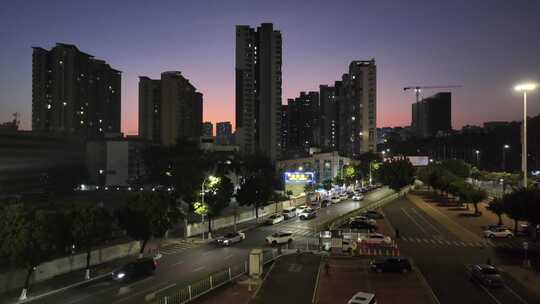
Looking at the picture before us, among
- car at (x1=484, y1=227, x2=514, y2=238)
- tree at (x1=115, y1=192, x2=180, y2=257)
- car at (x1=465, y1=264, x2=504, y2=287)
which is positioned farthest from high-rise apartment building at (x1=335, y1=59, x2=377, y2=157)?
car at (x1=465, y1=264, x2=504, y2=287)

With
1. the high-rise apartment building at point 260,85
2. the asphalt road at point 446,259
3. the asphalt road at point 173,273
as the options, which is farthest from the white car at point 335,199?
the high-rise apartment building at point 260,85

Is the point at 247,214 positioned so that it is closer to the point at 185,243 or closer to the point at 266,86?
the point at 185,243

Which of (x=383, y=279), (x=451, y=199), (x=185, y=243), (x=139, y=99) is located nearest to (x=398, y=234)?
(x=383, y=279)

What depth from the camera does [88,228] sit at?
28.0m

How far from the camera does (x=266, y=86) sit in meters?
137

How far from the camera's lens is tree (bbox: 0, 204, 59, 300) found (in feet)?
77.5

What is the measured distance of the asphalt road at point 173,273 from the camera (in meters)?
23.0

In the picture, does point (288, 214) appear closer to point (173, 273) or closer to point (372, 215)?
point (372, 215)

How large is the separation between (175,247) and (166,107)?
138250mm

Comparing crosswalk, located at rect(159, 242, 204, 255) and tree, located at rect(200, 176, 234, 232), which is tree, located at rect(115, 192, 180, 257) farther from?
tree, located at rect(200, 176, 234, 232)

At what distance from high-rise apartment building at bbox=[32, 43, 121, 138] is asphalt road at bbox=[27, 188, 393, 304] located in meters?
107

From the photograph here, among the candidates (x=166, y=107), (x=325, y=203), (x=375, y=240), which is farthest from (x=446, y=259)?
(x=166, y=107)

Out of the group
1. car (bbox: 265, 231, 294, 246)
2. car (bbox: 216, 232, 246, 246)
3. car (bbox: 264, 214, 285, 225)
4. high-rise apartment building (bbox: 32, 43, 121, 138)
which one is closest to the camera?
car (bbox: 216, 232, 246, 246)

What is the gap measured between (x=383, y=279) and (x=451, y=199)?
54795 mm
